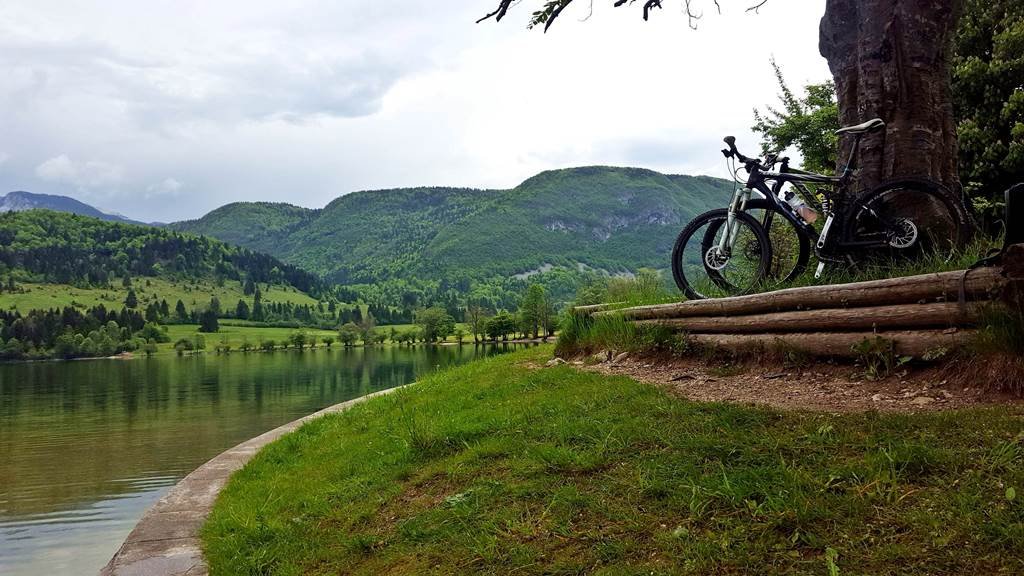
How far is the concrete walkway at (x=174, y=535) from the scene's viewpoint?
18.5ft

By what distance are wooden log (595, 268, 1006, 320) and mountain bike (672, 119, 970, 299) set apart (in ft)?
1.79

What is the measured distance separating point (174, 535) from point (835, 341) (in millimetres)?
6768

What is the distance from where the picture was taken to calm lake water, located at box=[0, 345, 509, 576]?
18.3 m

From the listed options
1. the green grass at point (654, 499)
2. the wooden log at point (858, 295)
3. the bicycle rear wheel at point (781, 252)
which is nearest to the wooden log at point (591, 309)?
the wooden log at point (858, 295)

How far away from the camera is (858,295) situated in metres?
6.13

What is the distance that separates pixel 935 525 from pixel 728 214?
217 inches

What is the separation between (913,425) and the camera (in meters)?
4.33

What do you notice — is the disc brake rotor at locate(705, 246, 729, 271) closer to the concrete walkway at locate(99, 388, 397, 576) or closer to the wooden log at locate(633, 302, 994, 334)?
the wooden log at locate(633, 302, 994, 334)

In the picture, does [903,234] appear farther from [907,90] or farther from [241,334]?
[241,334]

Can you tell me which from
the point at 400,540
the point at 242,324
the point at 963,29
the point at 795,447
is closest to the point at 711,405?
the point at 795,447

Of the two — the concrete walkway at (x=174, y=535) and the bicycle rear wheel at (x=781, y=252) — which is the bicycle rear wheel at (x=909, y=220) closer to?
the bicycle rear wheel at (x=781, y=252)

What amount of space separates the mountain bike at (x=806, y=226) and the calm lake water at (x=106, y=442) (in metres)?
7.50

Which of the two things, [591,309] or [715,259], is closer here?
[715,259]

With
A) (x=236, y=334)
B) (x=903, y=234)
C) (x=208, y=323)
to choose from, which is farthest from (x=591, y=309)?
(x=208, y=323)
